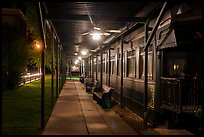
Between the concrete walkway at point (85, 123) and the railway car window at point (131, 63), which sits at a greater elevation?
the railway car window at point (131, 63)

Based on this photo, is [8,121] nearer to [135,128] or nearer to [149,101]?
[135,128]

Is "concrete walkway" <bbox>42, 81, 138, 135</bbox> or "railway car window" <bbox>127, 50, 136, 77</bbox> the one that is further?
"railway car window" <bbox>127, 50, 136, 77</bbox>

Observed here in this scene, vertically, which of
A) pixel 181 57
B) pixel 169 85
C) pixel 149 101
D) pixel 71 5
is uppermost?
pixel 71 5

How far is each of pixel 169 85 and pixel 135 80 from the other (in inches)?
139

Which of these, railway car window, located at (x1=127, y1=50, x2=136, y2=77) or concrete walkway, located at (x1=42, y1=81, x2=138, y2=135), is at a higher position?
railway car window, located at (x1=127, y1=50, x2=136, y2=77)

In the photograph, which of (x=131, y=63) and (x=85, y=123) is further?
(x=131, y=63)

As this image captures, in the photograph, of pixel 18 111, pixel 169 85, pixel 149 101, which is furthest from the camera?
pixel 18 111

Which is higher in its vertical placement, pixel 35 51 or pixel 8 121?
pixel 35 51

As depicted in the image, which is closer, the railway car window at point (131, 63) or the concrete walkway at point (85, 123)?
the concrete walkway at point (85, 123)

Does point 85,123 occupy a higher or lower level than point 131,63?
lower

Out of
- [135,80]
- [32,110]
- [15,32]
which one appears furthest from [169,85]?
[15,32]

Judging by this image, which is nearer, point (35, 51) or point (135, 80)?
point (135, 80)

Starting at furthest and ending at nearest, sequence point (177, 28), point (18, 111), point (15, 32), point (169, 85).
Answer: point (15, 32) → point (18, 111) → point (169, 85) → point (177, 28)

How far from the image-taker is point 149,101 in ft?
33.7
